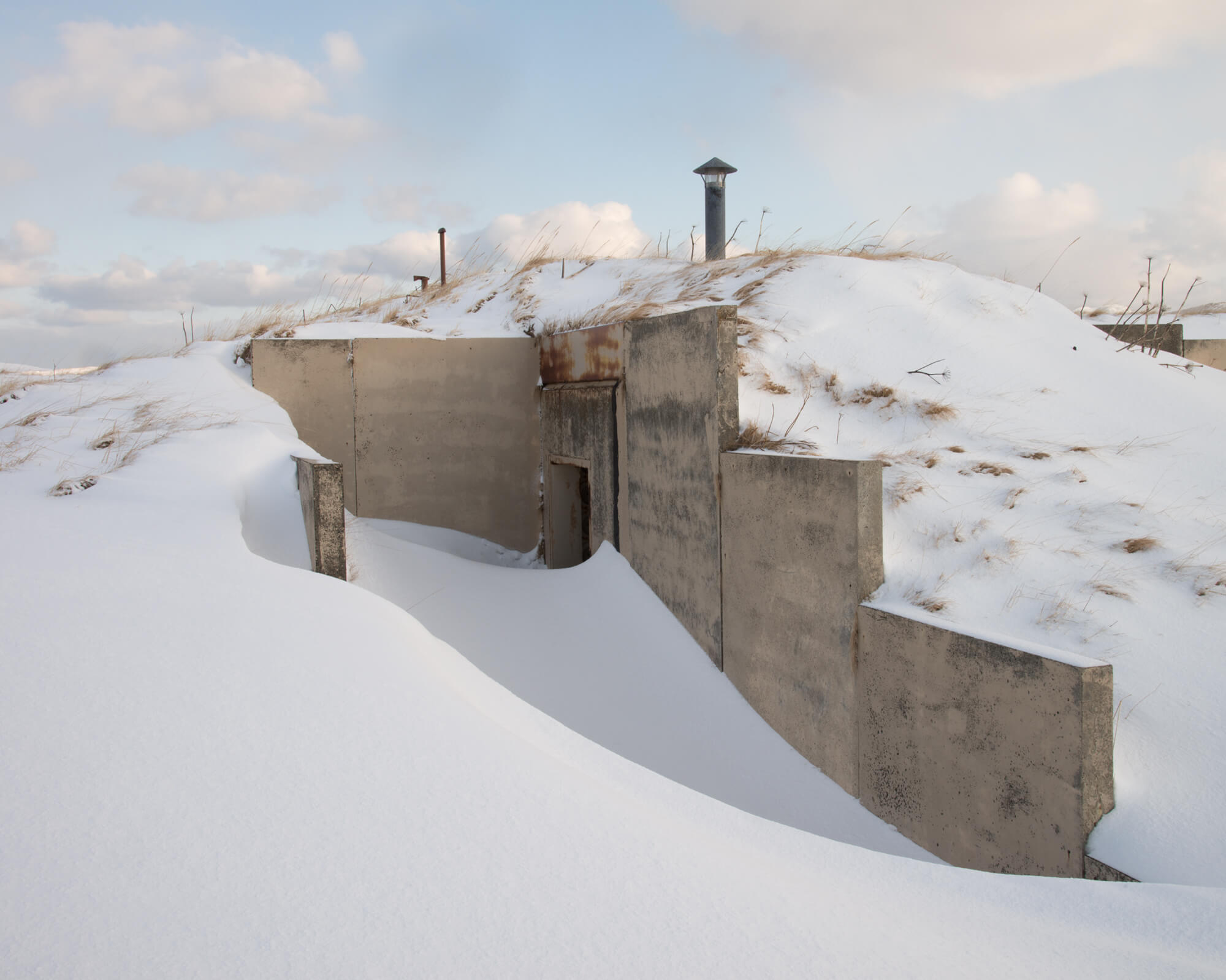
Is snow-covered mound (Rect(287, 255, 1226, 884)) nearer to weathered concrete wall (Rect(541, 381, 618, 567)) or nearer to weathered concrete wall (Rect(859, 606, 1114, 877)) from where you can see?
weathered concrete wall (Rect(859, 606, 1114, 877))

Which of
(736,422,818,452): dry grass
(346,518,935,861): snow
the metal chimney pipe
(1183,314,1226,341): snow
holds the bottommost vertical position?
(346,518,935,861): snow

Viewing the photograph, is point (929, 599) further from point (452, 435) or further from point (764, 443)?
point (452, 435)

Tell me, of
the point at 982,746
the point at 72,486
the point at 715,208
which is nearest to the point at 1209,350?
the point at 715,208

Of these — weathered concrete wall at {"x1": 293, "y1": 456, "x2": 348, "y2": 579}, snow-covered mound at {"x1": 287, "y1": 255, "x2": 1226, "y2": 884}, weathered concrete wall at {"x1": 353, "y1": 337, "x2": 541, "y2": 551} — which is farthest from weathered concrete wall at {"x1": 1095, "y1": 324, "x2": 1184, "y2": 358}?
weathered concrete wall at {"x1": 293, "y1": 456, "x2": 348, "y2": 579}

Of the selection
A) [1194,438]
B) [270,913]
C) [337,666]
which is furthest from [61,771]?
[1194,438]

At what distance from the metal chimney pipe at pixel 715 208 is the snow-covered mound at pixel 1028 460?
162 cm

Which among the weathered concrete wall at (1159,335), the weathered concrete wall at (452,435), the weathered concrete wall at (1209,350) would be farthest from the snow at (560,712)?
the weathered concrete wall at (1209,350)

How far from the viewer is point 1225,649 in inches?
173

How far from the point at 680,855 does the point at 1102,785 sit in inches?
91.9

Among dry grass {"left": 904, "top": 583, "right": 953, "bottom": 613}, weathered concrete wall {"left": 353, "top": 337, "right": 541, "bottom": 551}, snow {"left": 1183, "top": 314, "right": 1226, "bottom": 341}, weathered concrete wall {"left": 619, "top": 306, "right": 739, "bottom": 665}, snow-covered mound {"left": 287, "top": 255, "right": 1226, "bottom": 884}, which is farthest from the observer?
snow {"left": 1183, "top": 314, "right": 1226, "bottom": 341}

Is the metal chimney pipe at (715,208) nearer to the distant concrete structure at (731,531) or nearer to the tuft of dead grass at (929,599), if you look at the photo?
the distant concrete structure at (731,531)

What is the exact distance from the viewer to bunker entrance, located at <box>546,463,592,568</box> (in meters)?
10.3

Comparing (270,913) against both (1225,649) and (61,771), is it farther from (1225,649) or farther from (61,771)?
(1225,649)

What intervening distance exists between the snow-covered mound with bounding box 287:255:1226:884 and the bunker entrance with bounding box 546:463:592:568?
1711 mm
